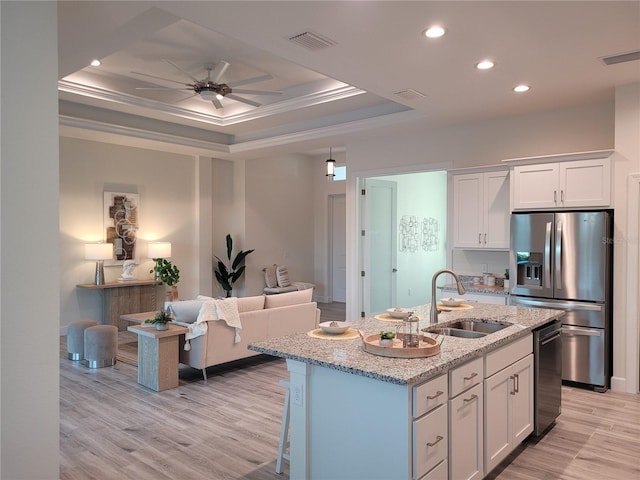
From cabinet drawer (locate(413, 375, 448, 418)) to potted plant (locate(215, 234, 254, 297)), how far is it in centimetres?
679

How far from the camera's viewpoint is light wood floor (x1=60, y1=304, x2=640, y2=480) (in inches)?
117

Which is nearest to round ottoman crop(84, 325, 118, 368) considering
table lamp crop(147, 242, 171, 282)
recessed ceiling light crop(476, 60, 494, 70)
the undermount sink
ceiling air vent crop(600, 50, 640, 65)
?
Result: table lamp crop(147, 242, 171, 282)

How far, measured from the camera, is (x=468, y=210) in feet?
18.1

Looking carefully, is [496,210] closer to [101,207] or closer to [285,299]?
[285,299]

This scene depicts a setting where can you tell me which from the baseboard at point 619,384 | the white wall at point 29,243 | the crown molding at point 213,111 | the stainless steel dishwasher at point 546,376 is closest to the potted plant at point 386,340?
the stainless steel dishwasher at point 546,376

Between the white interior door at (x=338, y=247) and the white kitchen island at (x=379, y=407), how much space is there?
7.48 meters

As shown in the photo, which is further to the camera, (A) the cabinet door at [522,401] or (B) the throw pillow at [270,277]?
(B) the throw pillow at [270,277]

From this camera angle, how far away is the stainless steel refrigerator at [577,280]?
4.38 meters

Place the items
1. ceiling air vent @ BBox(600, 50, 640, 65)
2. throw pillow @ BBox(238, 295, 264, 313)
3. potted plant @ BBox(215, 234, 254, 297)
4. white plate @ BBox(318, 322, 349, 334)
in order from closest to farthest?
white plate @ BBox(318, 322, 349, 334)
ceiling air vent @ BBox(600, 50, 640, 65)
throw pillow @ BBox(238, 295, 264, 313)
potted plant @ BBox(215, 234, 254, 297)

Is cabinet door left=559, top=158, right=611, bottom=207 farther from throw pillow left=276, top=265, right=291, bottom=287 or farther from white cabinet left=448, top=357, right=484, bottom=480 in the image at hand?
throw pillow left=276, top=265, right=291, bottom=287

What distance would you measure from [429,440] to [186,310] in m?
3.16

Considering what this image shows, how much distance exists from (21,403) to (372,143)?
5289mm

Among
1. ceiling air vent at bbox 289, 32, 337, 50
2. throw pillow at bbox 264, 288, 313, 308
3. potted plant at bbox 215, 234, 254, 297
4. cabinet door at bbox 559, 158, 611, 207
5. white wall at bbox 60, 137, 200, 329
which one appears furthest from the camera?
potted plant at bbox 215, 234, 254, 297

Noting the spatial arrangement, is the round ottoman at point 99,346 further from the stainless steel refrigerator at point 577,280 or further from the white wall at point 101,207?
the stainless steel refrigerator at point 577,280
